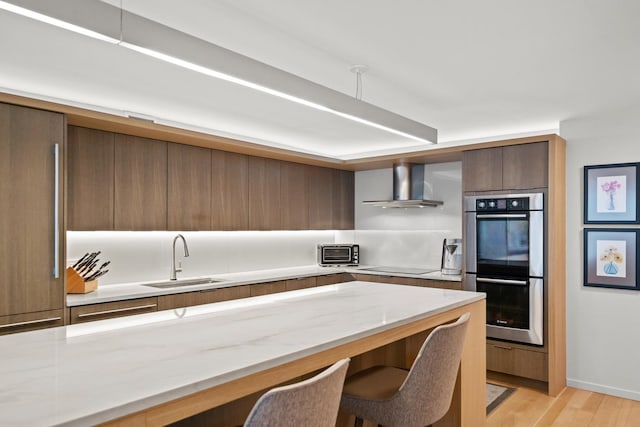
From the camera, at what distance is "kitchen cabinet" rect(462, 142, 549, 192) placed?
13.6 feet

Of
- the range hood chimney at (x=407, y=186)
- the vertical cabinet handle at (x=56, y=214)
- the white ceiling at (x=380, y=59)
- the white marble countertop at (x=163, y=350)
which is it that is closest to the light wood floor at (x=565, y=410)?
the white marble countertop at (x=163, y=350)

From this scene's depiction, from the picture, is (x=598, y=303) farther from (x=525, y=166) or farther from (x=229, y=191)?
(x=229, y=191)

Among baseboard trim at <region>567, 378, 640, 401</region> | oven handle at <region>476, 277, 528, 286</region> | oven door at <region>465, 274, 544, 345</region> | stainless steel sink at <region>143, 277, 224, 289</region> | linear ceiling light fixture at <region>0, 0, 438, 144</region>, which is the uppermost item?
linear ceiling light fixture at <region>0, 0, 438, 144</region>

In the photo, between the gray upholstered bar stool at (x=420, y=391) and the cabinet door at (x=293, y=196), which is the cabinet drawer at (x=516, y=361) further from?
the gray upholstered bar stool at (x=420, y=391)

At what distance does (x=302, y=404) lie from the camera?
1268 millimetres

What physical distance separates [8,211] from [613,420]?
4.49 m

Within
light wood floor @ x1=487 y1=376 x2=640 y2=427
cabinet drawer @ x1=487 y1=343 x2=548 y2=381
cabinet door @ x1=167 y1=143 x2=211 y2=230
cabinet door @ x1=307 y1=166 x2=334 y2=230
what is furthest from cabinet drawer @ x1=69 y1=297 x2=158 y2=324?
cabinet drawer @ x1=487 y1=343 x2=548 y2=381

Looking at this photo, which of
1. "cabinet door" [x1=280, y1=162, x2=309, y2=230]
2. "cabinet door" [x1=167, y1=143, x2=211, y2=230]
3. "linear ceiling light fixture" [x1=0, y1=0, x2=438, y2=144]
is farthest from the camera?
"cabinet door" [x1=280, y1=162, x2=309, y2=230]

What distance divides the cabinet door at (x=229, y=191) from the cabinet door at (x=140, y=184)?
537 mm

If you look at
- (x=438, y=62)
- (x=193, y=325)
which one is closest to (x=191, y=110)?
(x=438, y=62)

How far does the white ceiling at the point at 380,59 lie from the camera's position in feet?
7.12

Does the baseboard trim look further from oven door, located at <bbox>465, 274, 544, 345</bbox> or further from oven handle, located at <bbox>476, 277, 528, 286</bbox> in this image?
oven handle, located at <bbox>476, 277, 528, 286</bbox>

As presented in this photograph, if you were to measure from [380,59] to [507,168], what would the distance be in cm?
212

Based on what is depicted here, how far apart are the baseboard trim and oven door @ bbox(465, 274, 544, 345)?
0.60m
